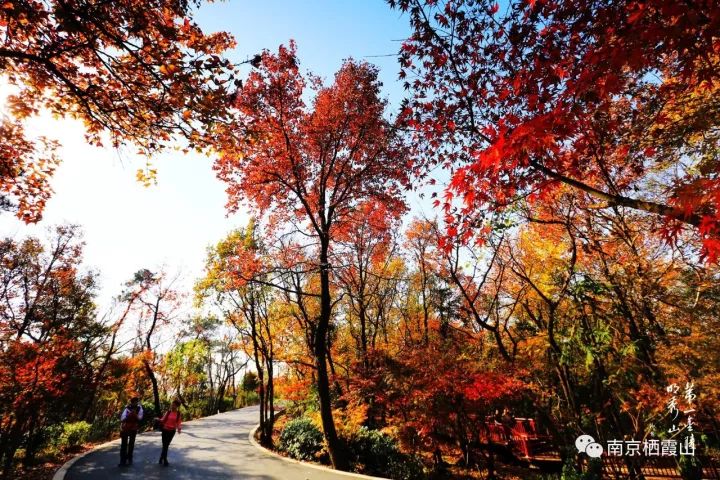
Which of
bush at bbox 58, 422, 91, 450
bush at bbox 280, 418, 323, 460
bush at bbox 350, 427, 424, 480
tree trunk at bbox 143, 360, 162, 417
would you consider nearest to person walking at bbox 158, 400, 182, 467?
bush at bbox 280, 418, 323, 460

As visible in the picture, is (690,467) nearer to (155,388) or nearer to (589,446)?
(589,446)

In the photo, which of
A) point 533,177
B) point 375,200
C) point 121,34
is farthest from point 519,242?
point 121,34

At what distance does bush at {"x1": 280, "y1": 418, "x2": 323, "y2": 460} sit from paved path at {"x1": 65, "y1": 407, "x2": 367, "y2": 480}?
65cm

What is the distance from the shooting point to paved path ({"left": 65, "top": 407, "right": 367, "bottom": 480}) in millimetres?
8609

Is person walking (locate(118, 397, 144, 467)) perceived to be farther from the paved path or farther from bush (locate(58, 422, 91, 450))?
bush (locate(58, 422, 91, 450))

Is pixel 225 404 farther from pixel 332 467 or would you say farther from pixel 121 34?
pixel 121 34

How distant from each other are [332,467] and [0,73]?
11260mm

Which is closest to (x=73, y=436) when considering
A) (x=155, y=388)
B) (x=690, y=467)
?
(x=155, y=388)

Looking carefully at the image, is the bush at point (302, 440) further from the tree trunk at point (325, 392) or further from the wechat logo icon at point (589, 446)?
the wechat logo icon at point (589, 446)

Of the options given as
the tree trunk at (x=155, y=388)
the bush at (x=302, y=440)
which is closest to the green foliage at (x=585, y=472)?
the bush at (x=302, y=440)

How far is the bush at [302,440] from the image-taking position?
11039mm

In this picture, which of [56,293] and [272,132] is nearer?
[272,132]

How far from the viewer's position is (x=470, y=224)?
5.77m

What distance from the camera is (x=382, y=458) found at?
32.9ft
